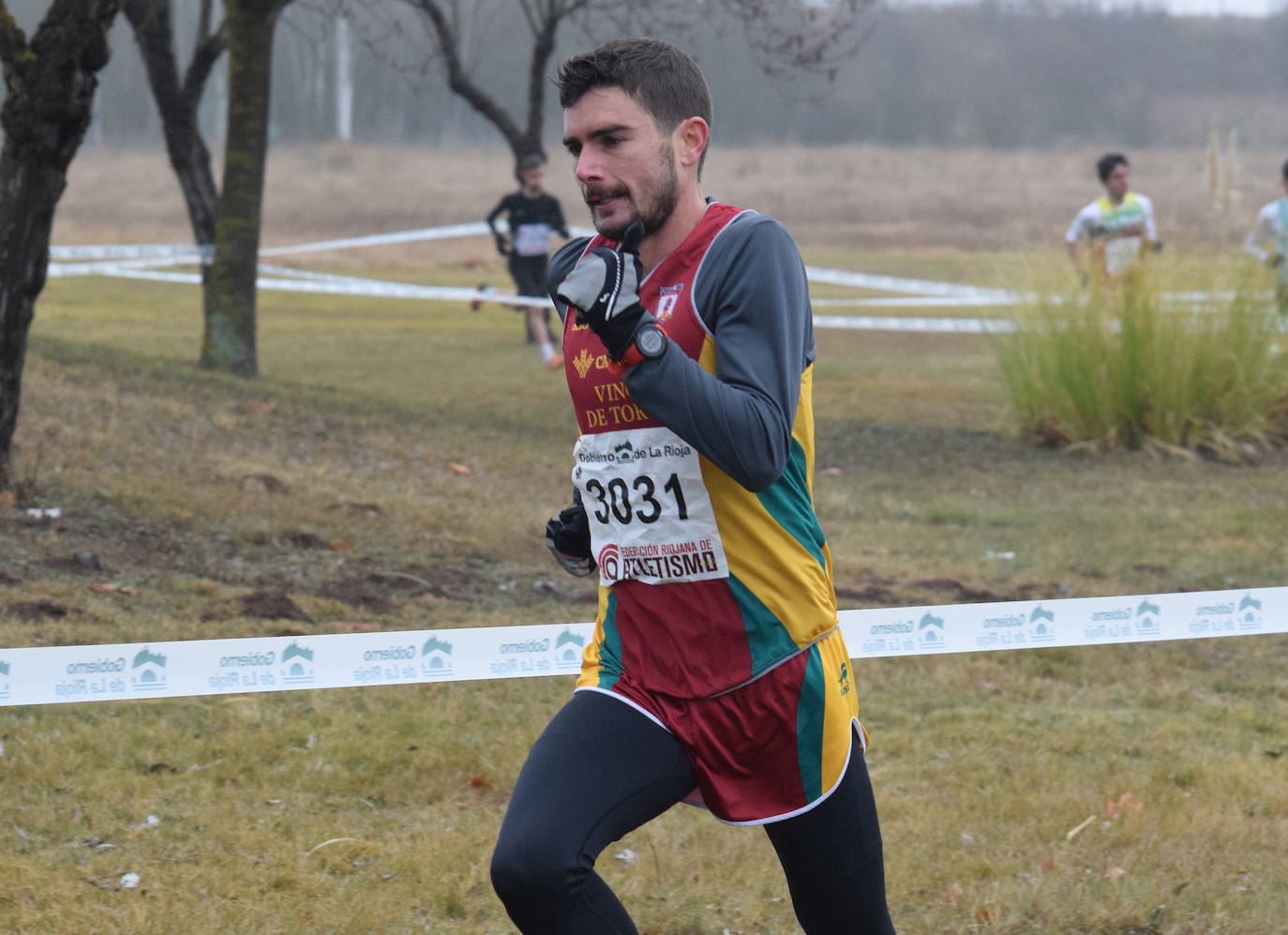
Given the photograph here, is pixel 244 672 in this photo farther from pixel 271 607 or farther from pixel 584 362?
pixel 271 607

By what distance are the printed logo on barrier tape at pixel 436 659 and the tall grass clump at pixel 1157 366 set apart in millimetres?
8368

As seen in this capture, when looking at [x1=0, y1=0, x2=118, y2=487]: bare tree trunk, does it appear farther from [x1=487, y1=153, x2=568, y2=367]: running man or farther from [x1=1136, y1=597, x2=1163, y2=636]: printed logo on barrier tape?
[x1=487, y1=153, x2=568, y2=367]: running man

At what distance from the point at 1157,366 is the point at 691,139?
9.68 metres

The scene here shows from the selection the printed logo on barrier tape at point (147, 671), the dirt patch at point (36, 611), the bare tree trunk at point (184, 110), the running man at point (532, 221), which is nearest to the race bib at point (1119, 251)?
the running man at point (532, 221)

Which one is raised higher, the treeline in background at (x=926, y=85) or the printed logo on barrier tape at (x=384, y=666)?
the printed logo on barrier tape at (x=384, y=666)

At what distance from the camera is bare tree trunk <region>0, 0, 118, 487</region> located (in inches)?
283

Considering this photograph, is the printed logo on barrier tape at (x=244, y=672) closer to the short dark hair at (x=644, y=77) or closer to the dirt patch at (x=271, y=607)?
the short dark hair at (x=644, y=77)

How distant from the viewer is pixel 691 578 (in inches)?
102

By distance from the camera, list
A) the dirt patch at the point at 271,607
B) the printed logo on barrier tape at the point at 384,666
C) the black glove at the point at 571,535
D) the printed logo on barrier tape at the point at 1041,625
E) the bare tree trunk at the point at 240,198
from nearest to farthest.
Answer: the black glove at the point at 571,535, the printed logo on barrier tape at the point at 384,666, the printed logo on barrier tape at the point at 1041,625, the dirt patch at the point at 271,607, the bare tree trunk at the point at 240,198

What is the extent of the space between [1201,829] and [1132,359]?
7.50 metres

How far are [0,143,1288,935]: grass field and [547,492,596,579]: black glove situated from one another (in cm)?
144

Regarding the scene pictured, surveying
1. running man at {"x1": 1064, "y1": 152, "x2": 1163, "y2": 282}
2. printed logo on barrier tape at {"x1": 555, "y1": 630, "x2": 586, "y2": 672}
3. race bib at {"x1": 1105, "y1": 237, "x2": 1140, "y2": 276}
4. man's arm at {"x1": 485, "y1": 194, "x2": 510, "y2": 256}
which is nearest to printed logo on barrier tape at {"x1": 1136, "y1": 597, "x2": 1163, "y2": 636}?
printed logo on barrier tape at {"x1": 555, "y1": 630, "x2": 586, "y2": 672}

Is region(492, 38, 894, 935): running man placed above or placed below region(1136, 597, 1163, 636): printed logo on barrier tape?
above

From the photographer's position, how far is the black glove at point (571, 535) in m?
2.96
